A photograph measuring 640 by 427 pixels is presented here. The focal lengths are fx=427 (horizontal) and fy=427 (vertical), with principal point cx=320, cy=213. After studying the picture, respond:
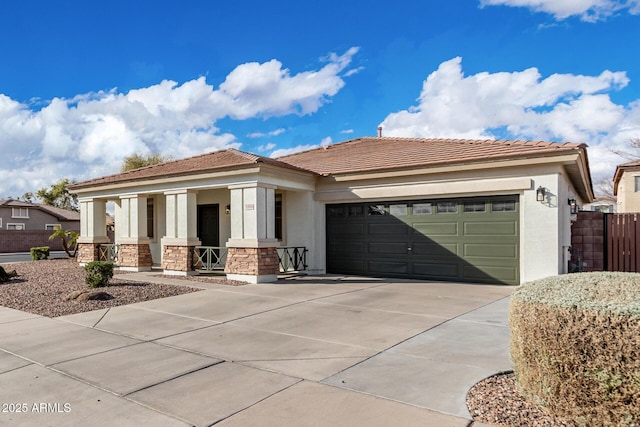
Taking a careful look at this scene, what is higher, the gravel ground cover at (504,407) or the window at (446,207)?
the window at (446,207)

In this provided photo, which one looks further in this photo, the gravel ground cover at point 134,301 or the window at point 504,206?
the window at point 504,206

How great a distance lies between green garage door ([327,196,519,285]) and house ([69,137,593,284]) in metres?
0.03

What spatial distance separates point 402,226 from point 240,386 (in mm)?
9547

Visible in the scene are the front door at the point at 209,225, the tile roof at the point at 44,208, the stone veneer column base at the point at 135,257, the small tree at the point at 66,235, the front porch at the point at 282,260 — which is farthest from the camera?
the tile roof at the point at 44,208

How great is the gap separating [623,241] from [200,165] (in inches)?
536

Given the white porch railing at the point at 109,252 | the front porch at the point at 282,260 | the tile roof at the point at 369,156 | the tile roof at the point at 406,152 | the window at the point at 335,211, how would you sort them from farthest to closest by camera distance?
the white porch railing at the point at 109,252 < the window at the point at 335,211 < the front porch at the point at 282,260 < the tile roof at the point at 369,156 < the tile roof at the point at 406,152

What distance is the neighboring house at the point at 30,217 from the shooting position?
3725cm

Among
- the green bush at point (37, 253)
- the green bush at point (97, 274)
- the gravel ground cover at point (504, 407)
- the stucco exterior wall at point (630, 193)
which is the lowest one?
the green bush at point (37, 253)

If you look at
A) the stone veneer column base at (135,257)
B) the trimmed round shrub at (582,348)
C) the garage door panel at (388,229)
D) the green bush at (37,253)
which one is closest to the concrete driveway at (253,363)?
the trimmed round shrub at (582,348)

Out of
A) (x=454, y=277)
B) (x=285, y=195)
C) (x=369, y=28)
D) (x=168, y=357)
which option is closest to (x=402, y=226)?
(x=454, y=277)

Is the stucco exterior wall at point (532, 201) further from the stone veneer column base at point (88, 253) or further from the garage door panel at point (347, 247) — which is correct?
the stone veneer column base at point (88, 253)

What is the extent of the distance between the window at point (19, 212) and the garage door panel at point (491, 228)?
40.2 m

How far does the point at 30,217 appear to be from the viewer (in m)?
38.9

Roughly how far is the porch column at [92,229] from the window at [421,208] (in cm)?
1324
